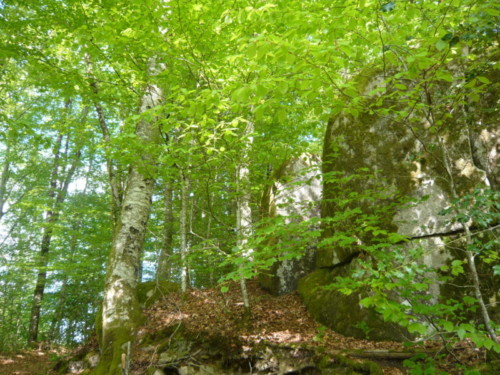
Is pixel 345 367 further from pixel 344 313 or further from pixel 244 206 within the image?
pixel 244 206

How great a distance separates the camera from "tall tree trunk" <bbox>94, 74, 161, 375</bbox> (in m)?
5.17

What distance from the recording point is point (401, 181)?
5.98 meters

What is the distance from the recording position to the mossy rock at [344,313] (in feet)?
17.2

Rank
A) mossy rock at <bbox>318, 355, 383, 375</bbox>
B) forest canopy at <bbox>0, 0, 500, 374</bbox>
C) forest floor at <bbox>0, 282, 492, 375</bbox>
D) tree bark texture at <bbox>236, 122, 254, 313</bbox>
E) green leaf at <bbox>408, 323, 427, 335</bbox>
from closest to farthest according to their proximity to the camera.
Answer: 1. green leaf at <bbox>408, 323, 427, 335</bbox>
2. forest canopy at <bbox>0, 0, 500, 374</bbox>
3. mossy rock at <bbox>318, 355, 383, 375</bbox>
4. forest floor at <bbox>0, 282, 492, 375</bbox>
5. tree bark texture at <bbox>236, 122, 254, 313</bbox>

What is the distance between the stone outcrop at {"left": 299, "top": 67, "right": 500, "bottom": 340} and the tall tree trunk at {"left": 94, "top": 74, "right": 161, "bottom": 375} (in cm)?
387

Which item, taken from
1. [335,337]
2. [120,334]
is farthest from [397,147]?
[120,334]

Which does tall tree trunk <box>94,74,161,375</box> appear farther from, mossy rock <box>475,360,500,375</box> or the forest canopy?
mossy rock <box>475,360,500,375</box>

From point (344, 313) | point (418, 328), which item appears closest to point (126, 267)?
point (344, 313)

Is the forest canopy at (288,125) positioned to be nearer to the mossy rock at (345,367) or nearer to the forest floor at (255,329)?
the forest floor at (255,329)

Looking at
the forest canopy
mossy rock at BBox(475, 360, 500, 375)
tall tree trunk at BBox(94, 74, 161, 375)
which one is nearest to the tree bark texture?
the forest canopy

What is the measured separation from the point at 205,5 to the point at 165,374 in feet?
20.2

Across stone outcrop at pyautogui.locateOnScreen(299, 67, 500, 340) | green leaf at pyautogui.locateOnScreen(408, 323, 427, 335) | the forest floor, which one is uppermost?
stone outcrop at pyautogui.locateOnScreen(299, 67, 500, 340)

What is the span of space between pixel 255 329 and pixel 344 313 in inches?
72.6

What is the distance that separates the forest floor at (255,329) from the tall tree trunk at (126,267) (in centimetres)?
34
